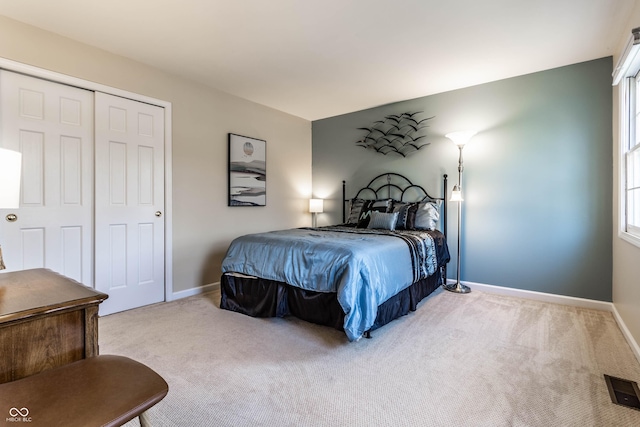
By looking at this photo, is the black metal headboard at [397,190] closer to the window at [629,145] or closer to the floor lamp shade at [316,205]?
the floor lamp shade at [316,205]

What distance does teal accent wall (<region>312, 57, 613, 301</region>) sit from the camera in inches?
117

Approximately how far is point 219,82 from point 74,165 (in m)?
1.69

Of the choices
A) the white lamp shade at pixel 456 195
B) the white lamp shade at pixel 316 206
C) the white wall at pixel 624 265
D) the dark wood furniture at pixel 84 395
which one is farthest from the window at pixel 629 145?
the white lamp shade at pixel 316 206

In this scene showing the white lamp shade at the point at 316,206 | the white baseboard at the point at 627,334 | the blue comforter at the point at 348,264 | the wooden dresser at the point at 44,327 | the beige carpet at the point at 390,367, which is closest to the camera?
the wooden dresser at the point at 44,327

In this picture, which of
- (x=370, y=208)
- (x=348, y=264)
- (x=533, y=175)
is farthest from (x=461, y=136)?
(x=348, y=264)

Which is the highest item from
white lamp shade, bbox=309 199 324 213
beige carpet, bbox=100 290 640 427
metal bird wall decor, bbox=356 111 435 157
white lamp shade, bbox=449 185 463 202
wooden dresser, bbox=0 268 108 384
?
metal bird wall decor, bbox=356 111 435 157

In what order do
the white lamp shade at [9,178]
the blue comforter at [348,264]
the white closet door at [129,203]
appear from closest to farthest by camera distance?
1. the white lamp shade at [9,178]
2. the blue comforter at [348,264]
3. the white closet door at [129,203]

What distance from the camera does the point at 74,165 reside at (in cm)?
269

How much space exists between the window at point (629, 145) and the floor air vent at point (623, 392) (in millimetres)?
974

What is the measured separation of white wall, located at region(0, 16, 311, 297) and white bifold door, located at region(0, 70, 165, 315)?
0.18 meters

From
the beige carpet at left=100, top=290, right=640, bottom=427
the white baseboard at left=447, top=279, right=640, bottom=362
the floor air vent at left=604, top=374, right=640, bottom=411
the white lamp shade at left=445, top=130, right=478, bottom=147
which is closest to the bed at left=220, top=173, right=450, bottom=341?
the beige carpet at left=100, top=290, right=640, bottom=427

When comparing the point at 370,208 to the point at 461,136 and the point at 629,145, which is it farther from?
the point at 629,145

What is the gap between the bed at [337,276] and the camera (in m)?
2.21

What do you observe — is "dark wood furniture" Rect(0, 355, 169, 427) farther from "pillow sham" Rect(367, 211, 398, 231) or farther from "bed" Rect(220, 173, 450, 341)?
"pillow sham" Rect(367, 211, 398, 231)
